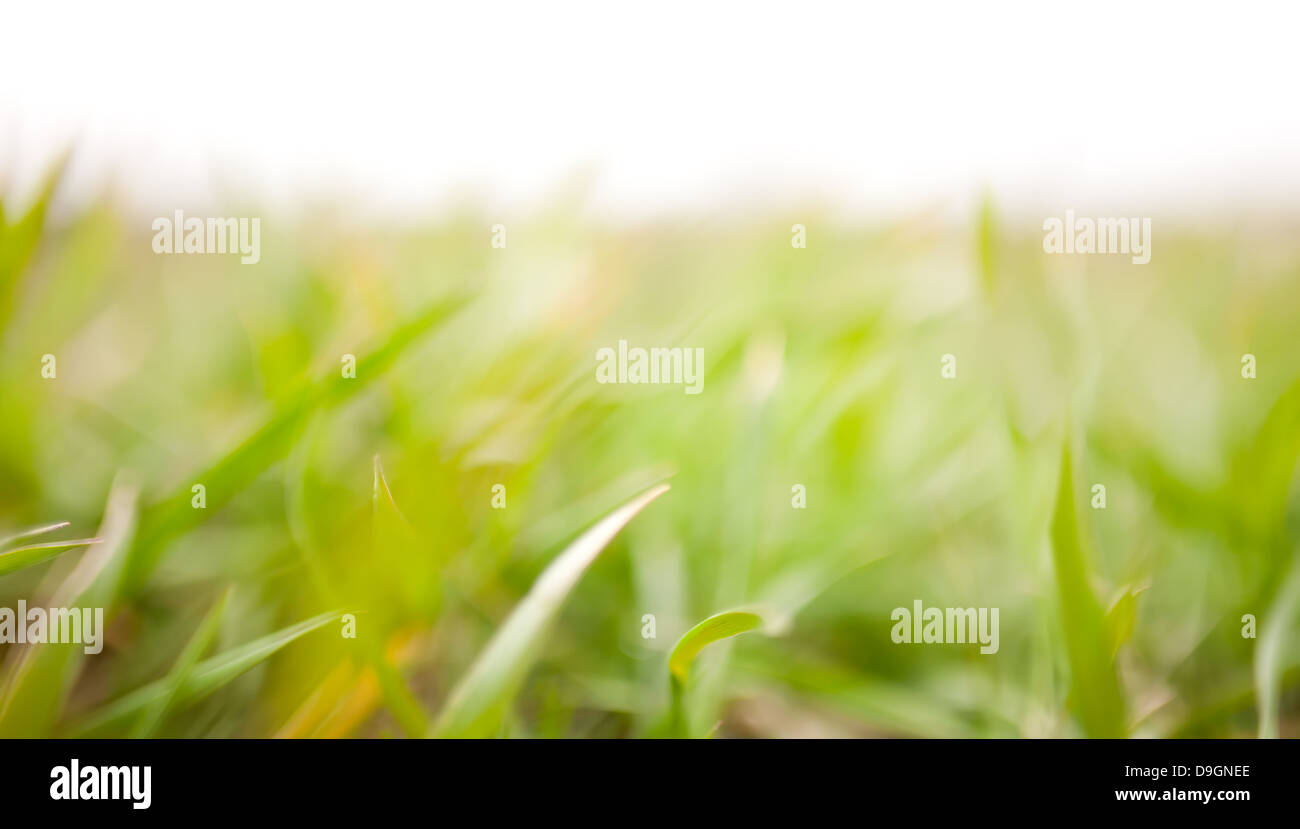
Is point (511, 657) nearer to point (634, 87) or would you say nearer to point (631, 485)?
point (631, 485)

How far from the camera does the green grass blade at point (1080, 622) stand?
0.26 metres

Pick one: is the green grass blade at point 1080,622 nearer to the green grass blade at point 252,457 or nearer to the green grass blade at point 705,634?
the green grass blade at point 705,634

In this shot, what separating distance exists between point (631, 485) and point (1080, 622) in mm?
192

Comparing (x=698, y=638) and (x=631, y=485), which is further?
(x=631, y=485)

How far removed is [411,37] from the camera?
0.36 m

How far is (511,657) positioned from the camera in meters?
0.25

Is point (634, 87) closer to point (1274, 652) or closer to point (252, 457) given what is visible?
point (252, 457)

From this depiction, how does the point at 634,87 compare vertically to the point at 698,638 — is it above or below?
above

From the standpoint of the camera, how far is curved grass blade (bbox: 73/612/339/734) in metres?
0.24

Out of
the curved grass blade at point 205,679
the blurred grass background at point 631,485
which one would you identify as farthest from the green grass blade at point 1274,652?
the curved grass blade at point 205,679

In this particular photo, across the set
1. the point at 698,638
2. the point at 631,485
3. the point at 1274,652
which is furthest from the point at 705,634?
the point at 1274,652

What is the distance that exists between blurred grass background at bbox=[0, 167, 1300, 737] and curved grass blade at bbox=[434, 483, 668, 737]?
0.10 ft
